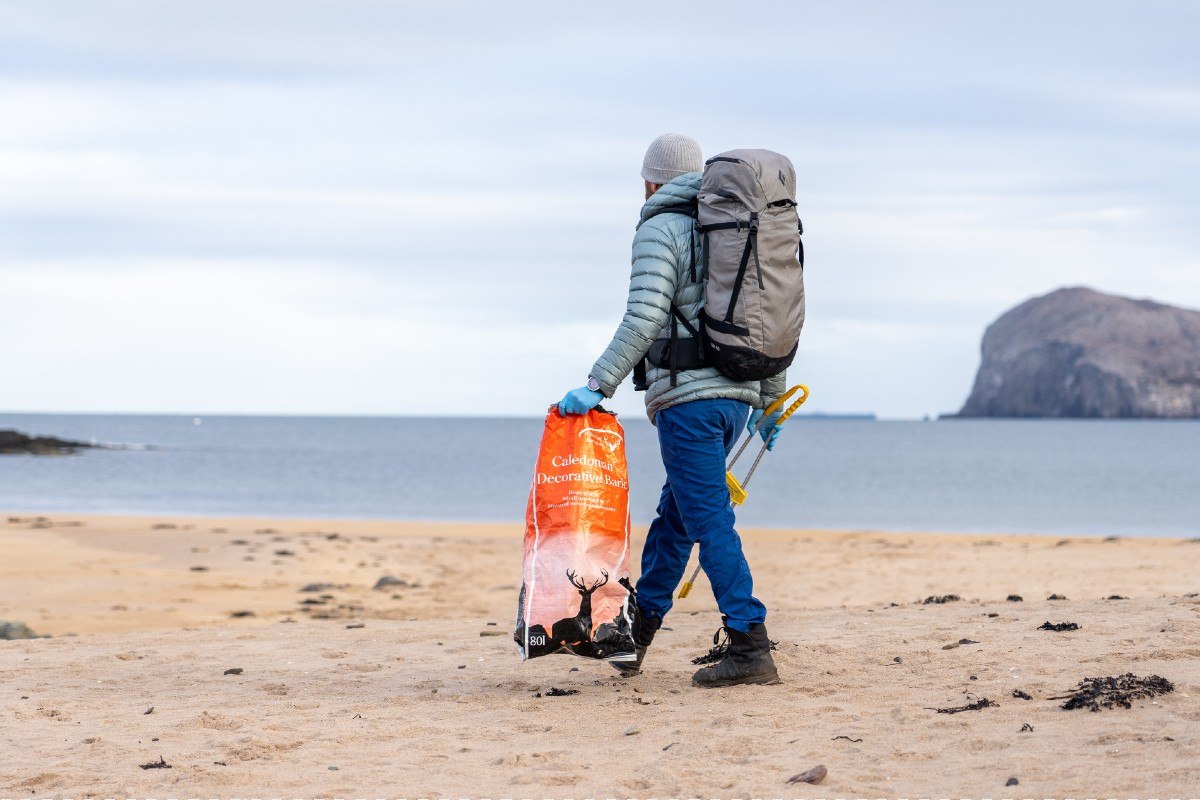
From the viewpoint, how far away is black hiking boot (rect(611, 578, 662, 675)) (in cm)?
519

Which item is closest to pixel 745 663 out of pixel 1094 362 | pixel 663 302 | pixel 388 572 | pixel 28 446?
pixel 663 302

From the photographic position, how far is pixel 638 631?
5281 mm

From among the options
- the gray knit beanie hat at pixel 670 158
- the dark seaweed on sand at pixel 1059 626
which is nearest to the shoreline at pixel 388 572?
the dark seaweed on sand at pixel 1059 626

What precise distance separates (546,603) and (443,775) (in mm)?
1147

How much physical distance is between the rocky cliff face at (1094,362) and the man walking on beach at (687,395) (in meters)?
148

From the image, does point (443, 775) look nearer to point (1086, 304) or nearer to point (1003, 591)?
point (1003, 591)

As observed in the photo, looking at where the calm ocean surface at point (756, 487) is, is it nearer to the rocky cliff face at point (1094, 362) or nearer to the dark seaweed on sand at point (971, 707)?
the dark seaweed on sand at point (971, 707)

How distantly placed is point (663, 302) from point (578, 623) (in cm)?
141

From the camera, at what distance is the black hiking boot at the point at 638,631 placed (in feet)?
17.0

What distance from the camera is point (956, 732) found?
414 cm

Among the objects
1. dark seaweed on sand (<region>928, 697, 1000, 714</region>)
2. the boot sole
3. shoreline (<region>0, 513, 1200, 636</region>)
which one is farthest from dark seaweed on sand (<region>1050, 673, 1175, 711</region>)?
shoreline (<region>0, 513, 1200, 636</region>)

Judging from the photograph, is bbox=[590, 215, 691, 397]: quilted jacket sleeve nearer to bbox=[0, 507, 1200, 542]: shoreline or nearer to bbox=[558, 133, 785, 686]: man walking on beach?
bbox=[558, 133, 785, 686]: man walking on beach

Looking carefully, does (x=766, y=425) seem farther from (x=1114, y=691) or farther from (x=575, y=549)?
(x=1114, y=691)

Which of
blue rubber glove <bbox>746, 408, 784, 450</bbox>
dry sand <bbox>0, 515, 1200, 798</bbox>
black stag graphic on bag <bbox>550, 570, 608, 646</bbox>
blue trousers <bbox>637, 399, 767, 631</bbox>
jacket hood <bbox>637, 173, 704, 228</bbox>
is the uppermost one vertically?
jacket hood <bbox>637, 173, 704, 228</bbox>
